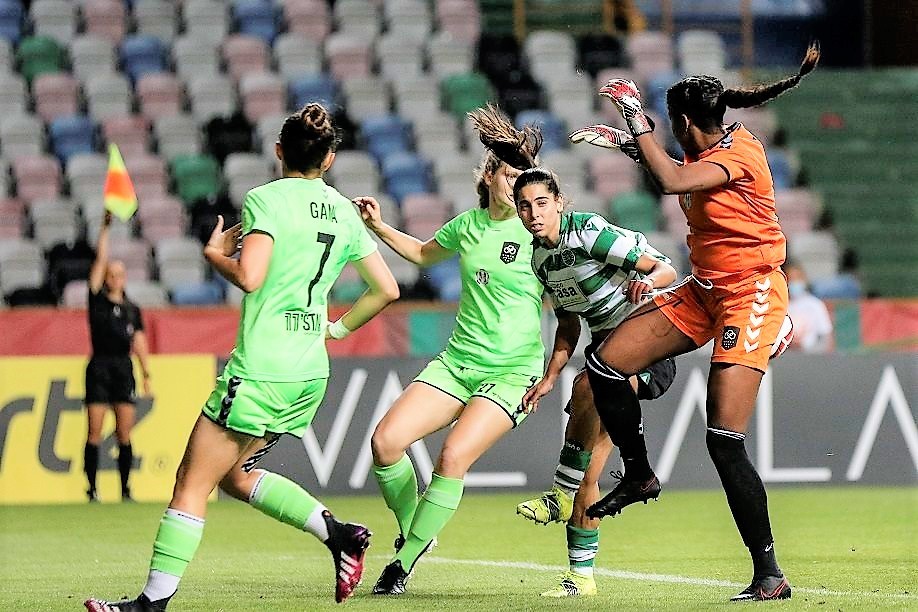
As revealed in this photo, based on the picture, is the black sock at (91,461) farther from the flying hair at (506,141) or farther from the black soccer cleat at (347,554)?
the black soccer cleat at (347,554)

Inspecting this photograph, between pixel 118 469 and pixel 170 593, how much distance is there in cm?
793

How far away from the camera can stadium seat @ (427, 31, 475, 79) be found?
20.6 meters

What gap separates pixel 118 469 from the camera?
1379 centimetres

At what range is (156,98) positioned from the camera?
1948 centimetres

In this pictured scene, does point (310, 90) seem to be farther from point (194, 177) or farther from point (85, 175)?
point (85, 175)

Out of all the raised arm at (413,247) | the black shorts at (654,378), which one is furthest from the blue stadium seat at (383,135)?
the black shorts at (654,378)

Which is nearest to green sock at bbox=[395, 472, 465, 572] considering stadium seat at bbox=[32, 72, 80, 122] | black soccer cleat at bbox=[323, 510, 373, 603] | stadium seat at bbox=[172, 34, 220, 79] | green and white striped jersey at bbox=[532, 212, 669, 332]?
Result: black soccer cleat at bbox=[323, 510, 373, 603]

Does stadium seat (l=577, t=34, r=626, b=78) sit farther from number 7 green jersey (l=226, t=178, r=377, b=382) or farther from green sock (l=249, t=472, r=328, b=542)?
number 7 green jersey (l=226, t=178, r=377, b=382)

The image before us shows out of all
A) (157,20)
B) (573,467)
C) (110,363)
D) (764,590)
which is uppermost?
(157,20)

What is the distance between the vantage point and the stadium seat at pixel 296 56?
2033 centimetres

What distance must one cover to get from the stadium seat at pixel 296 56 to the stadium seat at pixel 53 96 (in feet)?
8.45

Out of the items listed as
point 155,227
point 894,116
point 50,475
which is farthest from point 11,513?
point 894,116

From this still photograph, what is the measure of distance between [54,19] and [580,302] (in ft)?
46.8

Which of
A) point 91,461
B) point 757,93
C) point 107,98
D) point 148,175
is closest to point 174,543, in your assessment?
point 757,93
